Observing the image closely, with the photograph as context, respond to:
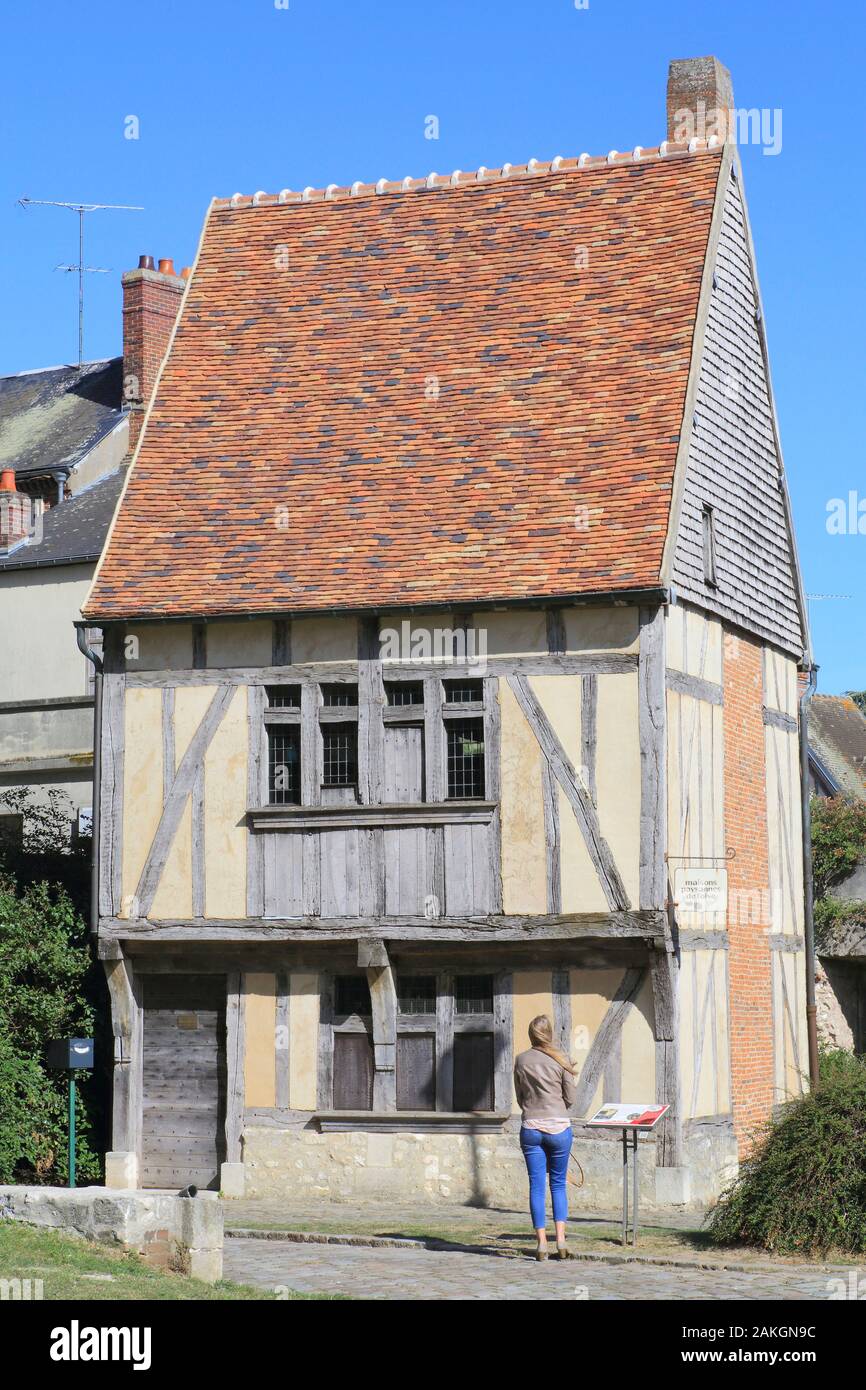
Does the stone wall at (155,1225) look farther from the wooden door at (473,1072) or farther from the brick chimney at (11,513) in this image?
the brick chimney at (11,513)

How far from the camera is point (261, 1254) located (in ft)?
46.1

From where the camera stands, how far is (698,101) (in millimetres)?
21359

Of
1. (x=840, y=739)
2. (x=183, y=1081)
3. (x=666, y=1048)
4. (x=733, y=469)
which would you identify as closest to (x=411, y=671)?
(x=666, y=1048)

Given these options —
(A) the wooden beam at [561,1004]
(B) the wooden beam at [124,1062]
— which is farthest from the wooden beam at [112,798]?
(A) the wooden beam at [561,1004]

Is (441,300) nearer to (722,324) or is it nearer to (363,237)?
(363,237)

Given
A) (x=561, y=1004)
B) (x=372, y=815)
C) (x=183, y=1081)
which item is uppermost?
(x=372, y=815)

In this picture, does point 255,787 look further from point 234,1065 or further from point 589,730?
point 589,730

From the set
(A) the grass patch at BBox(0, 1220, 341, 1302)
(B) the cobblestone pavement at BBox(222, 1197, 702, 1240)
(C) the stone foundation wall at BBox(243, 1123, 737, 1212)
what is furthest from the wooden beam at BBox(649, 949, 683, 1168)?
(A) the grass patch at BBox(0, 1220, 341, 1302)

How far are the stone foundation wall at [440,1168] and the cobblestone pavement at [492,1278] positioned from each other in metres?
3.31

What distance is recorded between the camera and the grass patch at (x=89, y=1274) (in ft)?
32.7

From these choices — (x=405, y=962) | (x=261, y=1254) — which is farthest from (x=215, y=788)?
(x=261, y=1254)

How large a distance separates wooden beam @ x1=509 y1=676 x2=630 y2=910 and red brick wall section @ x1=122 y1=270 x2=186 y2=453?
1071cm

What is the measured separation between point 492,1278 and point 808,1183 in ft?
7.39

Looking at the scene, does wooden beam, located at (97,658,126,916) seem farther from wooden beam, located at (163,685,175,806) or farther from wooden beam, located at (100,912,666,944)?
wooden beam, located at (163,685,175,806)
